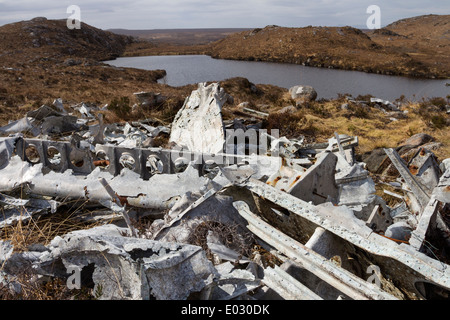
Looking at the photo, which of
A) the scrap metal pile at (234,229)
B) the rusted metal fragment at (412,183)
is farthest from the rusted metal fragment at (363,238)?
the rusted metal fragment at (412,183)

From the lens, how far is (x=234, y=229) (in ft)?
9.85

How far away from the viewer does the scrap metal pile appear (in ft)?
7.14

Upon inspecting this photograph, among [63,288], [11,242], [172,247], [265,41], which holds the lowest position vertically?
[63,288]

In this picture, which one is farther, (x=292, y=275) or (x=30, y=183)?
(x=30, y=183)

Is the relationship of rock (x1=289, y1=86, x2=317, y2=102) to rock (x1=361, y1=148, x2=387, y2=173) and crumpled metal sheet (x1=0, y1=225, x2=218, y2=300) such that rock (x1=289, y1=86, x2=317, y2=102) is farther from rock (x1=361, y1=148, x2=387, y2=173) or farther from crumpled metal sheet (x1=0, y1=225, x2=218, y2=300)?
crumpled metal sheet (x1=0, y1=225, x2=218, y2=300)

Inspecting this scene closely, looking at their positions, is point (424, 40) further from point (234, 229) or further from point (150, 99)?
point (234, 229)

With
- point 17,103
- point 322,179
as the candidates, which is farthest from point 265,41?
point 322,179

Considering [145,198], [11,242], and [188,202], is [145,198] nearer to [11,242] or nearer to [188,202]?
[188,202]

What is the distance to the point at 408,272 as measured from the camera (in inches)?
85.6

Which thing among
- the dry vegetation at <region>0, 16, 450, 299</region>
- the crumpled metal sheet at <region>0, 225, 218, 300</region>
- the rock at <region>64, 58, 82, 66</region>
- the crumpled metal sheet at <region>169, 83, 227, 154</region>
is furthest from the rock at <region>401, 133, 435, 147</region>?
the rock at <region>64, 58, 82, 66</region>

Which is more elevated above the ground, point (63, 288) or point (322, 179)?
point (322, 179)

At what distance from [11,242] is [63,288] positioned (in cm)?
78

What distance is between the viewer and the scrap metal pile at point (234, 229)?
218 cm

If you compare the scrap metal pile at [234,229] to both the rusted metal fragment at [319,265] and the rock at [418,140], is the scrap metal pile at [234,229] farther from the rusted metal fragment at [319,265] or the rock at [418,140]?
the rock at [418,140]
